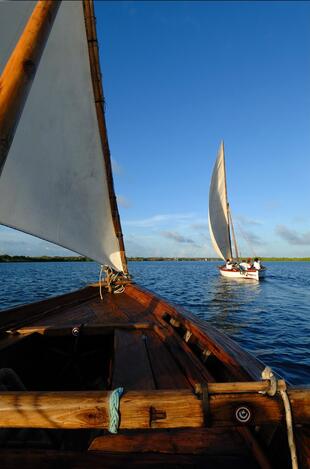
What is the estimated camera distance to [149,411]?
5.30ft

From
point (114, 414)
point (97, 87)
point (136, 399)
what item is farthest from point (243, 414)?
point (97, 87)

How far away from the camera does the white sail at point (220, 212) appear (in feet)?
140

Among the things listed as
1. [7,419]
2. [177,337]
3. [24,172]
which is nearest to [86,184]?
[24,172]

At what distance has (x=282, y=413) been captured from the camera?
1639mm

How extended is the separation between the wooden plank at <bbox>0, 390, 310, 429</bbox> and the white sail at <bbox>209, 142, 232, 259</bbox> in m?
42.2

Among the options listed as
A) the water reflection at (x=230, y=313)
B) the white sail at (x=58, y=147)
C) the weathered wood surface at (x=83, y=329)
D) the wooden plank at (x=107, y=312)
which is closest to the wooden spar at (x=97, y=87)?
the white sail at (x=58, y=147)

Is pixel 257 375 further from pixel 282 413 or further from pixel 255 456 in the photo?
pixel 282 413

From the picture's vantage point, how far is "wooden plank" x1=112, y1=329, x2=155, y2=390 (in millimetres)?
2971

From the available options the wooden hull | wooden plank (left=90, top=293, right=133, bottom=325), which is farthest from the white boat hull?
the wooden hull

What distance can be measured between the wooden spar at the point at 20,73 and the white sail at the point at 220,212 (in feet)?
139

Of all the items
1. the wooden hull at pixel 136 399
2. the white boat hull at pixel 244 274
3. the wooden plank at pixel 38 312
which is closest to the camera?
the wooden hull at pixel 136 399

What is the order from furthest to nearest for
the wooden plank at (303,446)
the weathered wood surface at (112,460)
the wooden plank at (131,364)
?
1. the wooden plank at (131,364)
2. the weathered wood surface at (112,460)
3. the wooden plank at (303,446)

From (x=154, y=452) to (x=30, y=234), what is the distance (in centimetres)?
264

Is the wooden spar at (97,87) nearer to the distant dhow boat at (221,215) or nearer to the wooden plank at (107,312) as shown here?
the wooden plank at (107,312)
